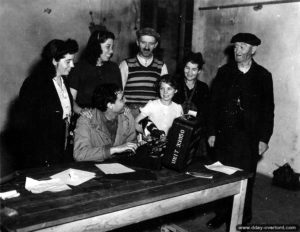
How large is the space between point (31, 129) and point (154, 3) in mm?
4116

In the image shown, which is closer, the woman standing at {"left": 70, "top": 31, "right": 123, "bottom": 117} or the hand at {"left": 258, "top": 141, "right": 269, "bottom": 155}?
the woman standing at {"left": 70, "top": 31, "right": 123, "bottom": 117}

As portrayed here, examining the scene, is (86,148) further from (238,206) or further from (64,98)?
(238,206)

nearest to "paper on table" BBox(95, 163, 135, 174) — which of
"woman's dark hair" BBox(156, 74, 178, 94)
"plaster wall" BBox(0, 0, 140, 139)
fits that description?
"woman's dark hair" BBox(156, 74, 178, 94)

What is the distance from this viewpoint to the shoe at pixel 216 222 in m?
3.71

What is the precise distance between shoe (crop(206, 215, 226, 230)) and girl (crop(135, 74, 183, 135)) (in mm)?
1114

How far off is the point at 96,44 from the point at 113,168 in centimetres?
162

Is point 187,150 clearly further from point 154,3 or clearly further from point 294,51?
point 154,3

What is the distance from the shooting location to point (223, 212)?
3.80m

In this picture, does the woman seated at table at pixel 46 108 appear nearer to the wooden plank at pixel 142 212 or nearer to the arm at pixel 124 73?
the arm at pixel 124 73

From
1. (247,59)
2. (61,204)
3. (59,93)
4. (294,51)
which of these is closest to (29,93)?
(59,93)

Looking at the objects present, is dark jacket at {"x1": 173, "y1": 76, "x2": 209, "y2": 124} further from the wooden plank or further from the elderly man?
the wooden plank

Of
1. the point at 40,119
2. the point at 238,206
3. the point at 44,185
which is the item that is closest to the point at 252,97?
the point at 238,206

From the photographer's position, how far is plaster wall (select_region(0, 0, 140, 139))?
5012mm

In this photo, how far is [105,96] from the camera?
9.86 feet
